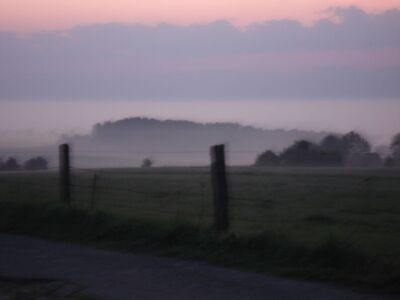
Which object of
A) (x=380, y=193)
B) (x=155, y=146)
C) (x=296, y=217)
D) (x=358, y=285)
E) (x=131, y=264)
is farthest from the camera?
(x=155, y=146)

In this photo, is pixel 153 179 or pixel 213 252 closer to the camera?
pixel 213 252

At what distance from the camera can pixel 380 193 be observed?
20500 mm

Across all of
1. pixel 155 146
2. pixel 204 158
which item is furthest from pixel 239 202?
pixel 155 146

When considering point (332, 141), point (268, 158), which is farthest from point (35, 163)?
point (332, 141)

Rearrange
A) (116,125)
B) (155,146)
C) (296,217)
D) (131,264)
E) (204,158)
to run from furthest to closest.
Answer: (116,125) < (155,146) < (204,158) < (296,217) < (131,264)

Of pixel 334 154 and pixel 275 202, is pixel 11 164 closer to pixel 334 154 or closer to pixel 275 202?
pixel 334 154

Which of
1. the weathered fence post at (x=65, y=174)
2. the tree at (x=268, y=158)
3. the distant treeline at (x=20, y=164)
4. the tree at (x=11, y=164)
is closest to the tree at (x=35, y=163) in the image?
the distant treeline at (x=20, y=164)

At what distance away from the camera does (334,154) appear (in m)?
35.1

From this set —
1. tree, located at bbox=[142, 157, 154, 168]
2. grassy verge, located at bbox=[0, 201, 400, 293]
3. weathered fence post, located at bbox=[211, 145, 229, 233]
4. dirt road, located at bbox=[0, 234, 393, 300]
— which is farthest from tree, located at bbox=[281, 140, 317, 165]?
dirt road, located at bbox=[0, 234, 393, 300]

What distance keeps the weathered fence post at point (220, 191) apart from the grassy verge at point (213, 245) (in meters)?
0.37

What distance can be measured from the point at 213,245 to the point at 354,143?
2794 centimetres

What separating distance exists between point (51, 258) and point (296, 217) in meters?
5.98

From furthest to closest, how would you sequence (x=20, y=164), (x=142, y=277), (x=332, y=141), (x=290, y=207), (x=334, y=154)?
(x=332, y=141), (x=20, y=164), (x=334, y=154), (x=290, y=207), (x=142, y=277)

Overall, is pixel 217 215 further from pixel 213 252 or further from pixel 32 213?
pixel 32 213
